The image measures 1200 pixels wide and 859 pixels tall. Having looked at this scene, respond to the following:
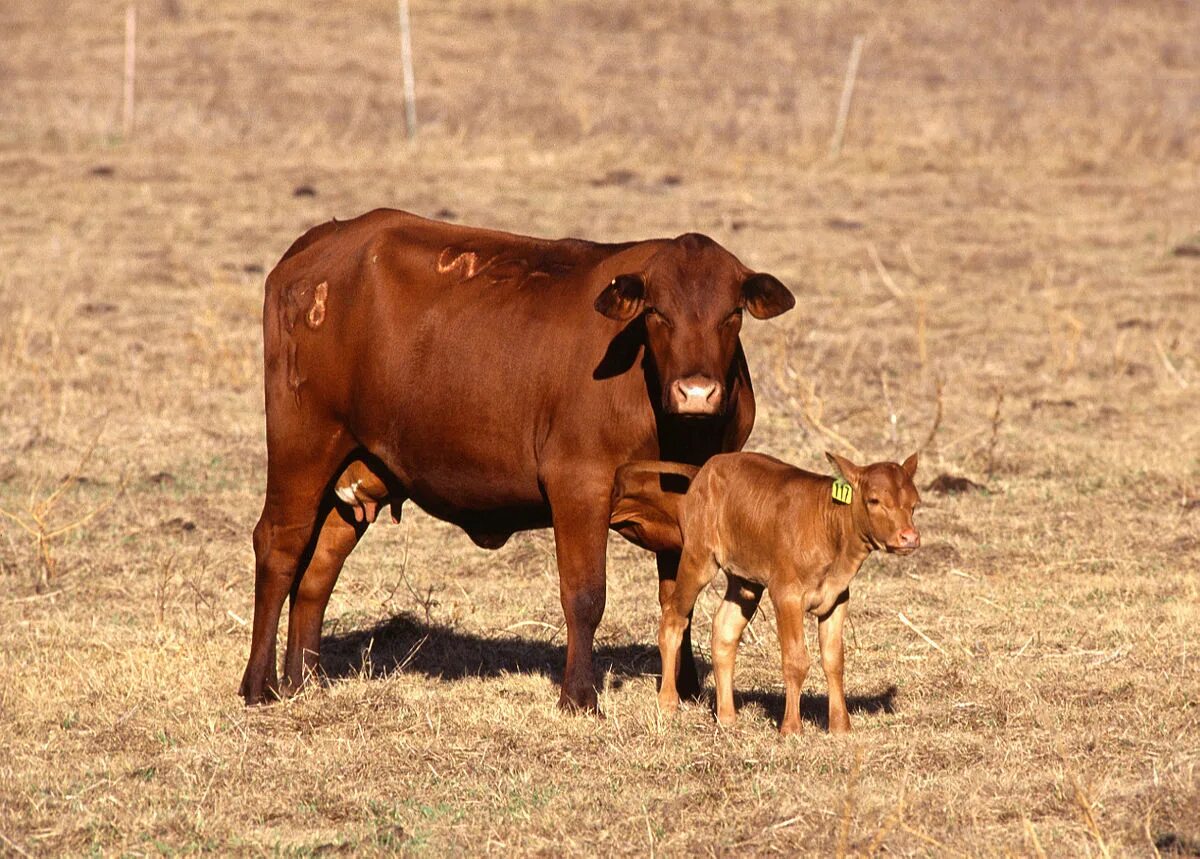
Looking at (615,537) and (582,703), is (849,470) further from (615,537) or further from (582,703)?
(615,537)

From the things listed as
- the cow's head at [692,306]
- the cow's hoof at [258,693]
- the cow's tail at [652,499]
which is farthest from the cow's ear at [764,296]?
the cow's hoof at [258,693]

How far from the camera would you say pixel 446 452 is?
8.02 metres

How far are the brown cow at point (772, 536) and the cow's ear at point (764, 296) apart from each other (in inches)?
22.9

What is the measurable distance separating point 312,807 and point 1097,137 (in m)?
22.3

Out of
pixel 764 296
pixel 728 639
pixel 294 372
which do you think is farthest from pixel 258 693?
pixel 764 296

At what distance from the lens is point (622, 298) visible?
7.45 m

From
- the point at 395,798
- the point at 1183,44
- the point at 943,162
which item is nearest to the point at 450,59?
the point at 943,162

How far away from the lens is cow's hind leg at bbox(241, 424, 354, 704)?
8.45m

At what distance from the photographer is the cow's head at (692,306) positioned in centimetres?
730

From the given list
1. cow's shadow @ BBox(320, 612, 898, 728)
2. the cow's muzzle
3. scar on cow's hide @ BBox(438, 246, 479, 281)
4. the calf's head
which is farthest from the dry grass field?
scar on cow's hide @ BBox(438, 246, 479, 281)

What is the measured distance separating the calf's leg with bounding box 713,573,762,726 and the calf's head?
795 mm

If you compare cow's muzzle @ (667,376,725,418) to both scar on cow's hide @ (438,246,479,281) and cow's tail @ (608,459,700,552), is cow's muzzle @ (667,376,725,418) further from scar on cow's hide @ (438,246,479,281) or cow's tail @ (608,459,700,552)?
scar on cow's hide @ (438,246,479,281)

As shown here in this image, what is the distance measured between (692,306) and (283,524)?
229cm

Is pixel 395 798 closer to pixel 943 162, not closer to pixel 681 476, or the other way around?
pixel 681 476
